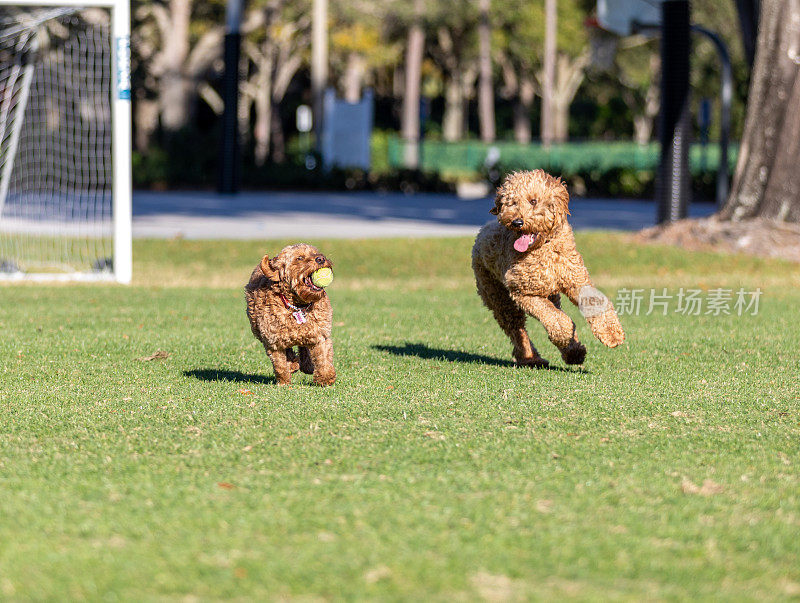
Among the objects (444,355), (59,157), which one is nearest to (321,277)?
(444,355)

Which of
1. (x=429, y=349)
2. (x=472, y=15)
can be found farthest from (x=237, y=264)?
(x=472, y=15)

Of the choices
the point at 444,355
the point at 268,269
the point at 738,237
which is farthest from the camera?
the point at 738,237

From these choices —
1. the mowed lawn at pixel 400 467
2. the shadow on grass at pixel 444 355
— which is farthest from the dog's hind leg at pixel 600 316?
the shadow on grass at pixel 444 355

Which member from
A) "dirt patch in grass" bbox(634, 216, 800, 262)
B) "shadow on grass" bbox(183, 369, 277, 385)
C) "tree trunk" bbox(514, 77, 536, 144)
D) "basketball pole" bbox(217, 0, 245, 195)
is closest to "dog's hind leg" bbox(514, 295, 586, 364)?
"shadow on grass" bbox(183, 369, 277, 385)

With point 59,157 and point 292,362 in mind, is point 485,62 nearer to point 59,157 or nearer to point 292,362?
point 59,157

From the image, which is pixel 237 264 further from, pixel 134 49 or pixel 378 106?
pixel 378 106

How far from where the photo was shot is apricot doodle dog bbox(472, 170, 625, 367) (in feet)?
24.6

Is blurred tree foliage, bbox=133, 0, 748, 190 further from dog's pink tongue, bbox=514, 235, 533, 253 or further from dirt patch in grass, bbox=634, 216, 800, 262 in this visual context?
dog's pink tongue, bbox=514, 235, 533, 253

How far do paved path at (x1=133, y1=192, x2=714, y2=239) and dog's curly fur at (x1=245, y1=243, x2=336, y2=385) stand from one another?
1271 cm

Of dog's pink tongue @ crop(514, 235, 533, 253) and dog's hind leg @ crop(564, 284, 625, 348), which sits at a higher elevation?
dog's pink tongue @ crop(514, 235, 533, 253)

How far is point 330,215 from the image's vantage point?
25.8m

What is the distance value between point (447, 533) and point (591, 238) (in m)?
14.7

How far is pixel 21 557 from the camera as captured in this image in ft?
13.9

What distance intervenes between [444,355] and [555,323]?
1.65m
